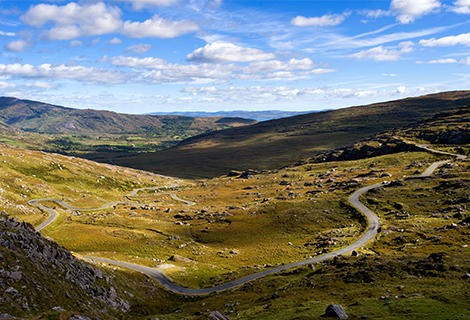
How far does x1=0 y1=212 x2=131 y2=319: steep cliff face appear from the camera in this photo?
2788 centimetres

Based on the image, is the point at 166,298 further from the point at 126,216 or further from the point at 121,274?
the point at 126,216

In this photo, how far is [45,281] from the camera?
3212 centimetres

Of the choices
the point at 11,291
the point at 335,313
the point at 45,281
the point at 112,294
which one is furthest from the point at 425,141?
the point at 11,291

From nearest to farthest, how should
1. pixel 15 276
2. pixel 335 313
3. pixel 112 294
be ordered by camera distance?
pixel 15 276, pixel 335 313, pixel 112 294

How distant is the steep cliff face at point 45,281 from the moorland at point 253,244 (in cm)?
17

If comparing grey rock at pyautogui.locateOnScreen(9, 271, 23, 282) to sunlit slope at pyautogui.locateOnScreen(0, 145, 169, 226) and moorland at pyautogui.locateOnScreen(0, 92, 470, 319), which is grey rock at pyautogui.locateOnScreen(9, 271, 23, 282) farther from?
sunlit slope at pyautogui.locateOnScreen(0, 145, 169, 226)

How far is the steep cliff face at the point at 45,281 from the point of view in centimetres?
2788

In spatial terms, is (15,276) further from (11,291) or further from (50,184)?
(50,184)

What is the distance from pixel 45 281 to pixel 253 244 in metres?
57.3

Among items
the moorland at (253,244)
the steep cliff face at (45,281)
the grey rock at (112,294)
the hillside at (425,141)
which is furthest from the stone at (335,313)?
the hillside at (425,141)

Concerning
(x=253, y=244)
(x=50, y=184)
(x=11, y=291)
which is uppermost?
(x=50, y=184)

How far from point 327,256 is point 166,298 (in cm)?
3312

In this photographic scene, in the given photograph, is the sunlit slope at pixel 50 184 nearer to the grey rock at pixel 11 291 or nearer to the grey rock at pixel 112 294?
the grey rock at pixel 112 294

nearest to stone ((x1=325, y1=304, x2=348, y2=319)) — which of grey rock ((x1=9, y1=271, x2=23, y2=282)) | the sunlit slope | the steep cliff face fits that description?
the steep cliff face
